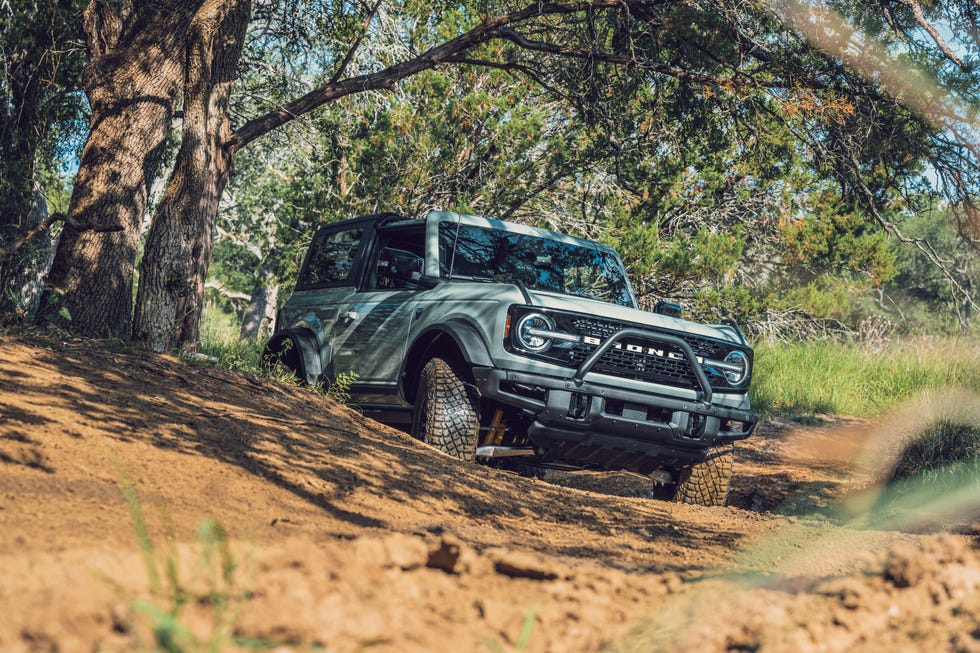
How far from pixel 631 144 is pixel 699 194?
141 inches

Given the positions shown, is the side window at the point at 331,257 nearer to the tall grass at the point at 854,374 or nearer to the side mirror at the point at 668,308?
the side mirror at the point at 668,308

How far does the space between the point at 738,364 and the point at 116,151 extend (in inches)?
219

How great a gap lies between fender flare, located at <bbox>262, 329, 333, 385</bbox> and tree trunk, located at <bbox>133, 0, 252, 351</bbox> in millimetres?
870

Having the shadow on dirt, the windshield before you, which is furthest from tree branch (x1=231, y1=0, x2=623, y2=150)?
the shadow on dirt

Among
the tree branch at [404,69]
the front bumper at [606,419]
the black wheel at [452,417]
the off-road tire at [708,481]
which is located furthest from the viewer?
the tree branch at [404,69]

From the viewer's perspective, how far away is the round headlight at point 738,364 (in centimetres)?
647

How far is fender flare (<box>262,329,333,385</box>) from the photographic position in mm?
8086

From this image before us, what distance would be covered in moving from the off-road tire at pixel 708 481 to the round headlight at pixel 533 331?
1640mm

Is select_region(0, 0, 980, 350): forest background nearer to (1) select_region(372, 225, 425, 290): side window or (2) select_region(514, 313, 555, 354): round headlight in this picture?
(1) select_region(372, 225, 425, 290): side window

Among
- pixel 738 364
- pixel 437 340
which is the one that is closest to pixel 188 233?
pixel 437 340

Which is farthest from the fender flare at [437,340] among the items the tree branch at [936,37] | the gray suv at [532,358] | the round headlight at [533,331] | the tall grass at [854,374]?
the tall grass at [854,374]

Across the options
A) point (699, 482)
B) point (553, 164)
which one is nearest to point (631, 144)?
point (553, 164)

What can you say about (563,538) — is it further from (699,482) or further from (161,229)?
(161,229)

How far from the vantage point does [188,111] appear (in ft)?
27.1
